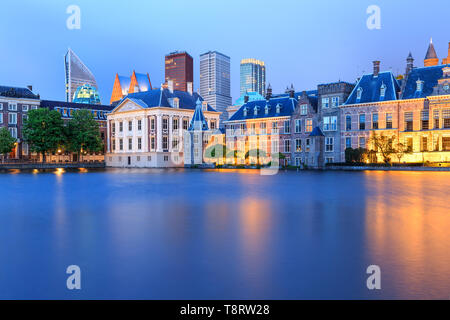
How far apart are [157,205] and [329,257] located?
481 inches

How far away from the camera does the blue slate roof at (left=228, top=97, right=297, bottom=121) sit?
2980 inches

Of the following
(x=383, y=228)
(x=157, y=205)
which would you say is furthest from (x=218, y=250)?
(x=157, y=205)

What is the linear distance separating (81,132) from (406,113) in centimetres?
7218

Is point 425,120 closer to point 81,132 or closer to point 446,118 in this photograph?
point 446,118

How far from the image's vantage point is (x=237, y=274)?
8.55 meters

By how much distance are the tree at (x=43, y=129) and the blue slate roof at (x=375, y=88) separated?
65.0 m

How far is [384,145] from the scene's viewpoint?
5959cm

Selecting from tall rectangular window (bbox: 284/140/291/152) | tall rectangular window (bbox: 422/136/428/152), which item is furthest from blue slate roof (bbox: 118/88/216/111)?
tall rectangular window (bbox: 422/136/428/152)

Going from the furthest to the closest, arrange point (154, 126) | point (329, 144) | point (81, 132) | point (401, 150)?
1. point (154, 126)
2. point (81, 132)
3. point (329, 144)
4. point (401, 150)

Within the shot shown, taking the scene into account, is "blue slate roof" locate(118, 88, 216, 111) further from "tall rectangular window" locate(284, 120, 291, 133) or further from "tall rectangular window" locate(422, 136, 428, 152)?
"tall rectangular window" locate(422, 136, 428, 152)

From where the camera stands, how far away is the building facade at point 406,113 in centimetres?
5725

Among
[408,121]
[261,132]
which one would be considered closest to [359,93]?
[408,121]

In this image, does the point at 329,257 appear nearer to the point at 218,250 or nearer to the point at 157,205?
the point at 218,250

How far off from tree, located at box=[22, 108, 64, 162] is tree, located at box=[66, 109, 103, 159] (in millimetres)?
3958
